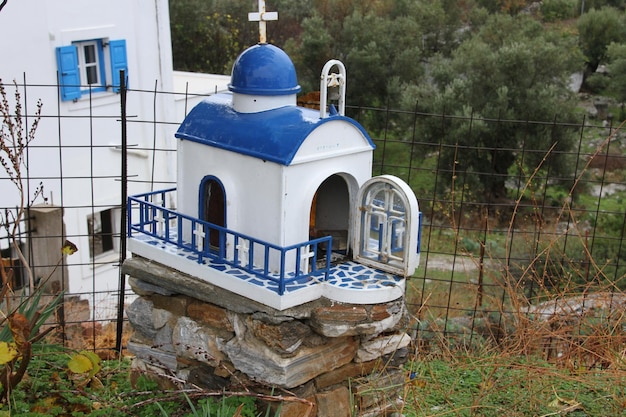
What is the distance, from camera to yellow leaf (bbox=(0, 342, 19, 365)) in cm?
399

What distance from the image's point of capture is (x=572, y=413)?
508 cm

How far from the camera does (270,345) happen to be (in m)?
4.11

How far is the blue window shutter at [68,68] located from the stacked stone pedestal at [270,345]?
5688 mm

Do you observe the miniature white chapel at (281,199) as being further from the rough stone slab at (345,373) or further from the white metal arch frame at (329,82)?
the rough stone slab at (345,373)

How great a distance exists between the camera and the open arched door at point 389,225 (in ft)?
13.2

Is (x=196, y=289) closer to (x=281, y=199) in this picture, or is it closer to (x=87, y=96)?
(x=281, y=199)

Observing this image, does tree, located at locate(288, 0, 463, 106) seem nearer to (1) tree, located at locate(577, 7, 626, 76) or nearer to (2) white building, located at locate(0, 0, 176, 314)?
(1) tree, located at locate(577, 7, 626, 76)

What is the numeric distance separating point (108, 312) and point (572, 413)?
4.78 metres

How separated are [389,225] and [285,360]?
91 centimetres

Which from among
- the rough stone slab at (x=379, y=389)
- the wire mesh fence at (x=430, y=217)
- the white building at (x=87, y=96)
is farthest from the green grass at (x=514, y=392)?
the white building at (x=87, y=96)

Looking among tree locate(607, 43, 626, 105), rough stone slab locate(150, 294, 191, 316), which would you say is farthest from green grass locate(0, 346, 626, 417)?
tree locate(607, 43, 626, 105)

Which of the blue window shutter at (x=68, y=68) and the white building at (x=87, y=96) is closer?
the white building at (x=87, y=96)

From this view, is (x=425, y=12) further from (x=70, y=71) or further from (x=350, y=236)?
(x=350, y=236)

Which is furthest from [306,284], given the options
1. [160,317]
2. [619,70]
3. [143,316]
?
[619,70]
